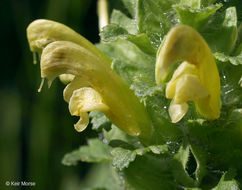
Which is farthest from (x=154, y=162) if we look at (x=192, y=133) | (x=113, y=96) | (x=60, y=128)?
(x=60, y=128)

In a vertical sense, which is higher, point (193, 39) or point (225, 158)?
point (193, 39)

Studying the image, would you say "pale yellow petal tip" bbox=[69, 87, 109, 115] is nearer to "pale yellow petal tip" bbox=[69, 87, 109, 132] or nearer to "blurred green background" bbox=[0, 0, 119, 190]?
"pale yellow petal tip" bbox=[69, 87, 109, 132]

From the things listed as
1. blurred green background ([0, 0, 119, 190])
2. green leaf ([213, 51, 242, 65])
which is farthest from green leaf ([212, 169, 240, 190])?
blurred green background ([0, 0, 119, 190])

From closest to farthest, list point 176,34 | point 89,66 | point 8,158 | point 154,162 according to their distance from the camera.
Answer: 1. point 176,34
2. point 89,66
3. point 154,162
4. point 8,158

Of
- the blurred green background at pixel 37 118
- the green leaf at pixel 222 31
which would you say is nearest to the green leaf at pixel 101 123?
the green leaf at pixel 222 31

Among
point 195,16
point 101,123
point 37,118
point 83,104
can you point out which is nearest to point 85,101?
point 83,104

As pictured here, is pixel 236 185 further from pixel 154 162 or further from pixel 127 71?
pixel 127 71

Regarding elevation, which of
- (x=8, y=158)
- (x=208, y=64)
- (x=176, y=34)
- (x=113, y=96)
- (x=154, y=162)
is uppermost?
(x=176, y=34)

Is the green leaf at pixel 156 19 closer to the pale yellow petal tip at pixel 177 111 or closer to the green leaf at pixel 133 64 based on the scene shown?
the green leaf at pixel 133 64
